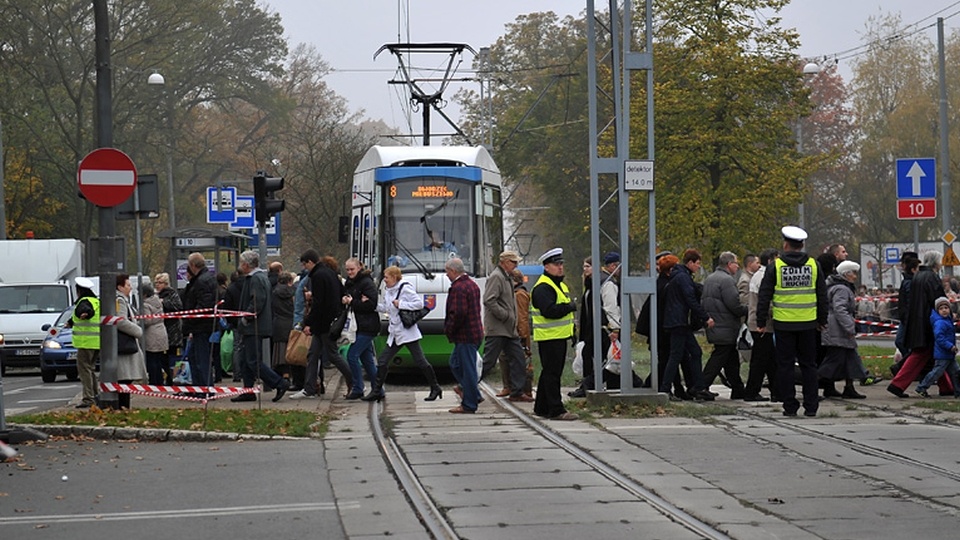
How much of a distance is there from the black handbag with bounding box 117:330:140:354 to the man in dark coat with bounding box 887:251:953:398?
341 inches

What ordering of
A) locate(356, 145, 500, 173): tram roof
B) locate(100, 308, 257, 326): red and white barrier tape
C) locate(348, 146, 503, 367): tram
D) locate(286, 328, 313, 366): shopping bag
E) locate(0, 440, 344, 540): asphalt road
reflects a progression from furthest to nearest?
locate(356, 145, 500, 173): tram roof, locate(348, 146, 503, 367): tram, locate(286, 328, 313, 366): shopping bag, locate(100, 308, 257, 326): red and white barrier tape, locate(0, 440, 344, 540): asphalt road

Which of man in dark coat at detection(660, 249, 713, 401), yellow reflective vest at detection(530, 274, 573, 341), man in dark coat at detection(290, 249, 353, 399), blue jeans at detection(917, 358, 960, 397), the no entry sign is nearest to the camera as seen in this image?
yellow reflective vest at detection(530, 274, 573, 341)

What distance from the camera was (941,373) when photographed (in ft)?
59.5

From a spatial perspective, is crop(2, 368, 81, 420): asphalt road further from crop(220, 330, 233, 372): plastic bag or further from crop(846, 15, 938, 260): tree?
crop(846, 15, 938, 260): tree

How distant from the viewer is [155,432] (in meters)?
14.9

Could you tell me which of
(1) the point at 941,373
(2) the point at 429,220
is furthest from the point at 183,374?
(1) the point at 941,373

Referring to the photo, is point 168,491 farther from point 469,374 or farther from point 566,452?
point 469,374

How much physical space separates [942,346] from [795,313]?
9.46 feet

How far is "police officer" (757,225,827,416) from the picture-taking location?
15836 millimetres

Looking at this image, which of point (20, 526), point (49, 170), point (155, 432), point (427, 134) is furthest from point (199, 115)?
point (20, 526)

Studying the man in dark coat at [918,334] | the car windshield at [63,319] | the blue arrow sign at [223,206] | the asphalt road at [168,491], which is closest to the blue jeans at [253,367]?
the asphalt road at [168,491]

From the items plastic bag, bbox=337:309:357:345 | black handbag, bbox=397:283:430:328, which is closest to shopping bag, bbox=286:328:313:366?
plastic bag, bbox=337:309:357:345

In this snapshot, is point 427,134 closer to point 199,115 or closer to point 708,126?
point 708,126

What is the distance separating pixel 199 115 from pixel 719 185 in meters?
30.0
